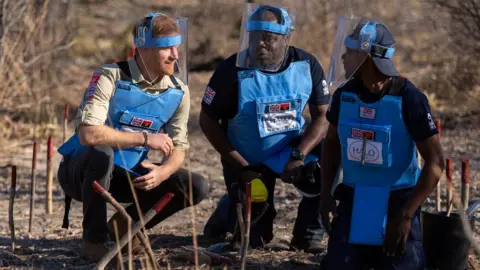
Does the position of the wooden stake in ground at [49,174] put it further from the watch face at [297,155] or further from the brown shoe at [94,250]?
the watch face at [297,155]

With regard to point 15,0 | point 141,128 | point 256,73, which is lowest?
point 141,128

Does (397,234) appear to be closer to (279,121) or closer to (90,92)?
(279,121)

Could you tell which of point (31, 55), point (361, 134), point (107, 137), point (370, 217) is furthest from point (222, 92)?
point (31, 55)

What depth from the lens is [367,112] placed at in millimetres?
4871

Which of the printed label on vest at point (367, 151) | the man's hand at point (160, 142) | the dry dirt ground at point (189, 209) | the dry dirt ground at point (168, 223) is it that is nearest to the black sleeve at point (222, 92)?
the man's hand at point (160, 142)

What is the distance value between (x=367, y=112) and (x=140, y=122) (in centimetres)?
133

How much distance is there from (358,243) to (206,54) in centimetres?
987

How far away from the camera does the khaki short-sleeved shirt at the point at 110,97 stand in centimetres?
532

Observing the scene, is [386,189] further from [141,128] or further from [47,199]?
[47,199]

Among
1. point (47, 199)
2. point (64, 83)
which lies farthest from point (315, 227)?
point (64, 83)

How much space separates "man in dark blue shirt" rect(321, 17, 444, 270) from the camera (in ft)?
15.7

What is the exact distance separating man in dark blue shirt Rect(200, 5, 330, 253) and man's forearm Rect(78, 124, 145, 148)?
21.4 inches

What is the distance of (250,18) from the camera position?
5.73 metres

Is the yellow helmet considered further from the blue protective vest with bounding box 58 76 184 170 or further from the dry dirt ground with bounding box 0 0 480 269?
the blue protective vest with bounding box 58 76 184 170
